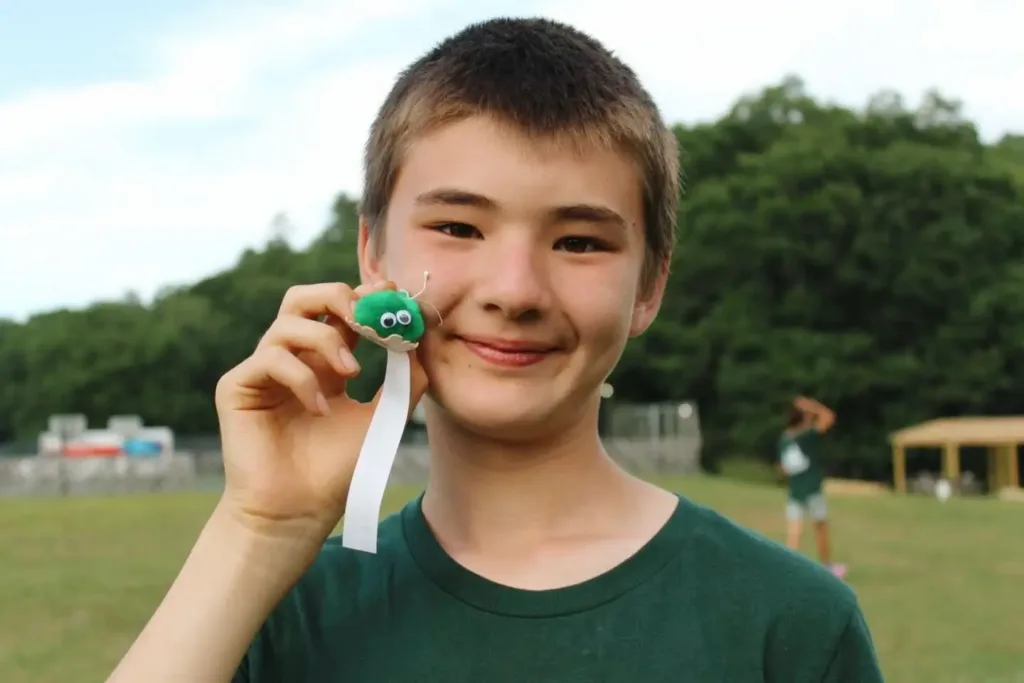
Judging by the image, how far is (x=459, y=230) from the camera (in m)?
1.67

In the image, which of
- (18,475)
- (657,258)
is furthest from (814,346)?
(657,258)

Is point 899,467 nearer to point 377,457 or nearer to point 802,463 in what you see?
point 802,463

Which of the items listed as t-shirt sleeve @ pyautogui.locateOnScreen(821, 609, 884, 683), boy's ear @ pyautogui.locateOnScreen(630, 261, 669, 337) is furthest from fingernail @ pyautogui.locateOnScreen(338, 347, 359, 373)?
t-shirt sleeve @ pyautogui.locateOnScreen(821, 609, 884, 683)

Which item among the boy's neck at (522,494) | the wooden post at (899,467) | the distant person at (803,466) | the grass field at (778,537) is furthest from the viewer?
the wooden post at (899,467)

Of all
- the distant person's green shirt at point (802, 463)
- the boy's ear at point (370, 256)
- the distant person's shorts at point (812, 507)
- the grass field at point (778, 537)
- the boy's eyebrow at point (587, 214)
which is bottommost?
the grass field at point (778, 537)

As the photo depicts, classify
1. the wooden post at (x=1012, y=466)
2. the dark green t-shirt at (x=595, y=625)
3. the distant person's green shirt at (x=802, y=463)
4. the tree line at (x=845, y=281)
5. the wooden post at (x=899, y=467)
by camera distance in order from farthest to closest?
the tree line at (x=845, y=281), the wooden post at (x=899, y=467), the wooden post at (x=1012, y=466), the distant person's green shirt at (x=802, y=463), the dark green t-shirt at (x=595, y=625)

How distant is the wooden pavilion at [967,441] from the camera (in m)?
34.3

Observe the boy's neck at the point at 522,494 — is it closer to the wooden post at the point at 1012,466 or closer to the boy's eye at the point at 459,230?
the boy's eye at the point at 459,230

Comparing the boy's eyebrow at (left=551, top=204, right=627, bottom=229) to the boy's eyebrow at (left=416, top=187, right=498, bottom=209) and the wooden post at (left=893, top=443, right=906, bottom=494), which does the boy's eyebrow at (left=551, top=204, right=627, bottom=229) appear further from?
the wooden post at (left=893, top=443, right=906, bottom=494)

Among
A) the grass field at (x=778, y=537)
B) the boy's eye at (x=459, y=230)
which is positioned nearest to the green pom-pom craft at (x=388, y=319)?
the boy's eye at (x=459, y=230)

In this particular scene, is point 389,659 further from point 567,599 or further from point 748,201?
point 748,201

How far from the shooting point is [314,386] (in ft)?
5.11

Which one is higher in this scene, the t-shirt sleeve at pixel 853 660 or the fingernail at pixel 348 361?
the fingernail at pixel 348 361

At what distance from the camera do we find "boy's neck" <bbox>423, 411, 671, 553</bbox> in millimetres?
1786
